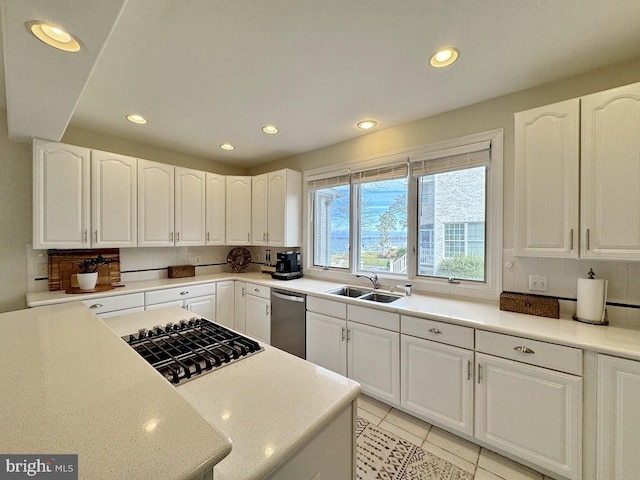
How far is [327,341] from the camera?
8.27 ft

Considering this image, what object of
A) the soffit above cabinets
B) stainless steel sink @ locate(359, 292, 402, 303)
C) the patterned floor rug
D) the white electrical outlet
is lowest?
the patterned floor rug

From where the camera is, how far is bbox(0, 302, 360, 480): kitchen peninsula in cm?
52

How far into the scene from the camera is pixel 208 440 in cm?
55

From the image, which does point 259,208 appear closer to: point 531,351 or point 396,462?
point 396,462


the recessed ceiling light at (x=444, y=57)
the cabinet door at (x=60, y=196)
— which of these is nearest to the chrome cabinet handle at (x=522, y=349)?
the recessed ceiling light at (x=444, y=57)

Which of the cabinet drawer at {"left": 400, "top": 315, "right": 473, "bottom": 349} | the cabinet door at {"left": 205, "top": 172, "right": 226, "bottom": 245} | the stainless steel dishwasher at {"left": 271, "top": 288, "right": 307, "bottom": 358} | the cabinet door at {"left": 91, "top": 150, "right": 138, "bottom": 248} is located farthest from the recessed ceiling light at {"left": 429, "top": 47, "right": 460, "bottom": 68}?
the cabinet door at {"left": 91, "top": 150, "right": 138, "bottom": 248}

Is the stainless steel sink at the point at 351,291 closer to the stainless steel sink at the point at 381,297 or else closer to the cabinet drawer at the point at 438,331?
the stainless steel sink at the point at 381,297

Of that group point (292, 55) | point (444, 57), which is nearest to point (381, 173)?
point (444, 57)

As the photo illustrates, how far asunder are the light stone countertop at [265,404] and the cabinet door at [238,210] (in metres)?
2.77

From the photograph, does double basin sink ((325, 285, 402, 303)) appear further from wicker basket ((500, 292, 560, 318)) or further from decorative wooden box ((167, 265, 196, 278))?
decorative wooden box ((167, 265, 196, 278))

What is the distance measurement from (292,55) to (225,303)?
2.87 m

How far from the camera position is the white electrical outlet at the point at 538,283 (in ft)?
6.39

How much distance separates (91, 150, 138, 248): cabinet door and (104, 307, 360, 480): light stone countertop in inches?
97.7

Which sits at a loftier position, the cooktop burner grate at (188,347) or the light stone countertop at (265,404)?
the cooktop burner grate at (188,347)
